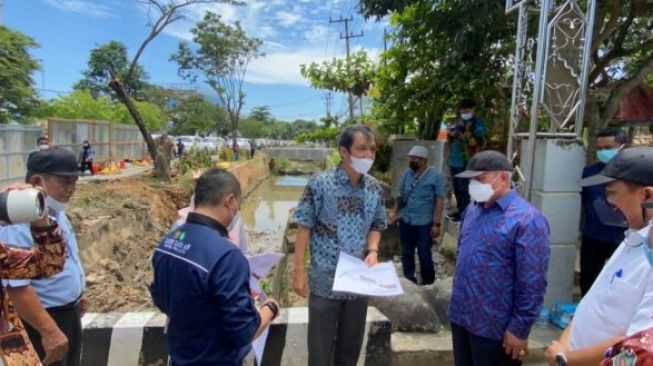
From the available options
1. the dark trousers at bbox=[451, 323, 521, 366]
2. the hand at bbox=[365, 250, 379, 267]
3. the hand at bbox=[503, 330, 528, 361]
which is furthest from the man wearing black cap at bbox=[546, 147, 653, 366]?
the hand at bbox=[365, 250, 379, 267]

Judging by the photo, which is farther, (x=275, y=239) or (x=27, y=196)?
(x=275, y=239)

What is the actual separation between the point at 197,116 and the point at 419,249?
141ft

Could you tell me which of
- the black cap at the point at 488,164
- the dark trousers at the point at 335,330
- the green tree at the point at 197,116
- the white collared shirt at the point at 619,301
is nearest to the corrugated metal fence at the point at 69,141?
the dark trousers at the point at 335,330

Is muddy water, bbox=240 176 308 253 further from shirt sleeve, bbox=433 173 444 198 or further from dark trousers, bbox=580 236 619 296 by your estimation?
dark trousers, bbox=580 236 619 296

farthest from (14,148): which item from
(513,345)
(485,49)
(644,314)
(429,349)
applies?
(644,314)

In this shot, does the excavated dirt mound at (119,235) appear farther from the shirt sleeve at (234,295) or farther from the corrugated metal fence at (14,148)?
the shirt sleeve at (234,295)

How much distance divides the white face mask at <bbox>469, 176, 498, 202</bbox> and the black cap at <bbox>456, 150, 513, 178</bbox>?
0.05m

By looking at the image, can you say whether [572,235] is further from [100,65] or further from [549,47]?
[100,65]

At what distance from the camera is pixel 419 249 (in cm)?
498

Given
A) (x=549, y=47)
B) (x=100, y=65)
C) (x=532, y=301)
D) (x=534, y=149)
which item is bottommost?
(x=532, y=301)

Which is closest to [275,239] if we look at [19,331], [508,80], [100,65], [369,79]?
[369,79]

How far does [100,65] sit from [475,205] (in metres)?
41.4

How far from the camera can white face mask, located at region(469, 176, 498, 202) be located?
2.28 meters

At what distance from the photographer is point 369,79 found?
10.4 meters
